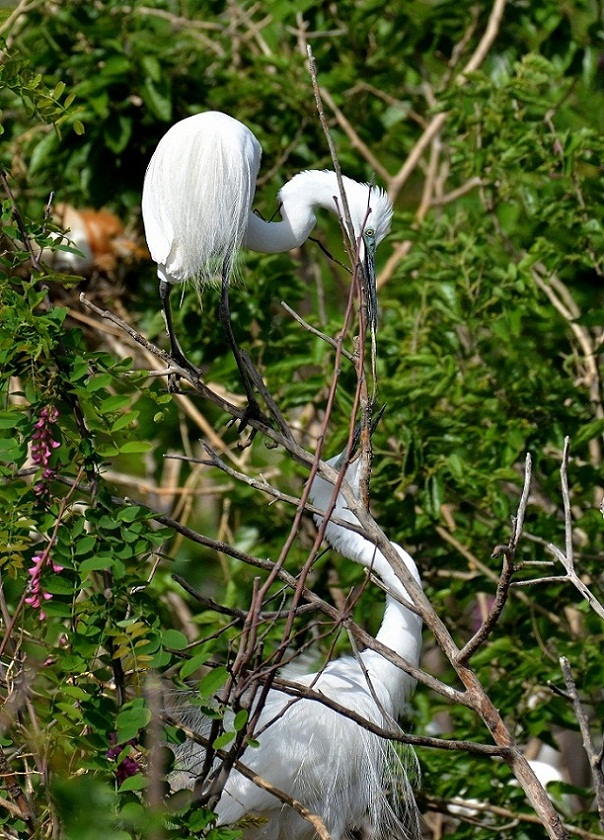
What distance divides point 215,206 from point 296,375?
3.82ft

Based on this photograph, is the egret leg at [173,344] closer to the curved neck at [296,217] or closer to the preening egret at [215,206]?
the preening egret at [215,206]

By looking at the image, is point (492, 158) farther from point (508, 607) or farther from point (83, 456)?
point (83, 456)

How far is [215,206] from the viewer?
2.43 m

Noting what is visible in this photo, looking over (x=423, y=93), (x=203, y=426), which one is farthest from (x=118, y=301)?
(x=423, y=93)

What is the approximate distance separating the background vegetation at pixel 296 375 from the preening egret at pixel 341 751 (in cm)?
19

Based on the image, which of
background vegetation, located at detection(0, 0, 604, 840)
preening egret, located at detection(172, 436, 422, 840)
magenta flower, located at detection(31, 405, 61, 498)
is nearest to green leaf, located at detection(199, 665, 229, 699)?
background vegetation, located at detection(0, 0, 604, 840)

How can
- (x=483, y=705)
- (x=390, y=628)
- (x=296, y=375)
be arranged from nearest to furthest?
(x=483, y=705) < (x=390, y=628) < (x=296, y=375)

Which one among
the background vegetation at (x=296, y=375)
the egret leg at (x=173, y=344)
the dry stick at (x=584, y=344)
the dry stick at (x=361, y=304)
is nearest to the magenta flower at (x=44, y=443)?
the background vegetation at (x=296, y=375)

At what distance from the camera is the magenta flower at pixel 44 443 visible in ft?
5.36

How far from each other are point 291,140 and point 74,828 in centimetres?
283

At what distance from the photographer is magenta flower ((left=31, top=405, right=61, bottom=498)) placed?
1.63m

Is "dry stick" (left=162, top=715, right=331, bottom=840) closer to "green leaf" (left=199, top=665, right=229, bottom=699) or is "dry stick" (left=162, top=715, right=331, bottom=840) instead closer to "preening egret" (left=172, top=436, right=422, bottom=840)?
"green leaf" (left=199, top=665, right=229, bottom=699)

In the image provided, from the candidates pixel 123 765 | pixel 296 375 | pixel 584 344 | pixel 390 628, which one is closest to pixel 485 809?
pixel 390 628

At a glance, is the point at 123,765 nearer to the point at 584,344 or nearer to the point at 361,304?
the point at 361,304
